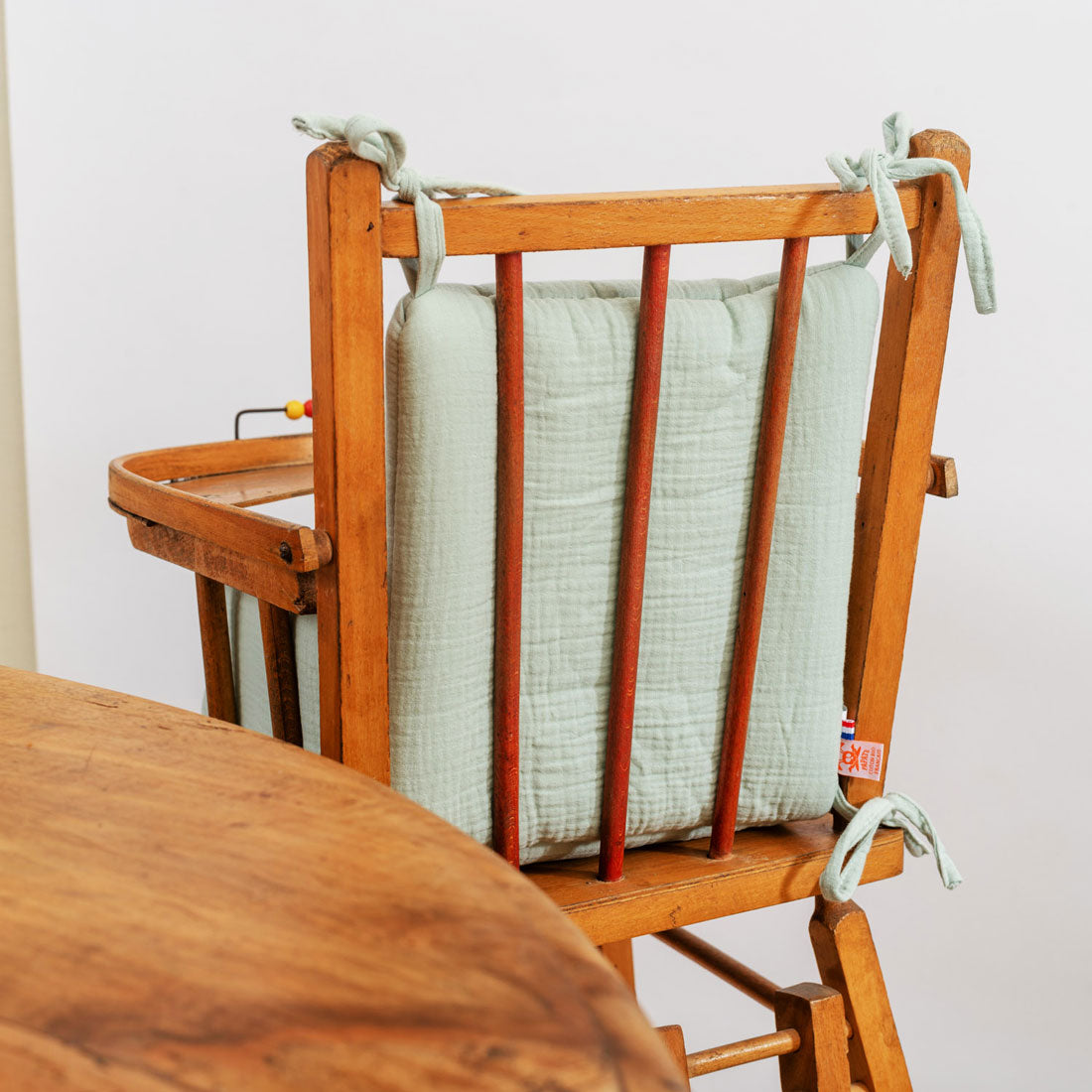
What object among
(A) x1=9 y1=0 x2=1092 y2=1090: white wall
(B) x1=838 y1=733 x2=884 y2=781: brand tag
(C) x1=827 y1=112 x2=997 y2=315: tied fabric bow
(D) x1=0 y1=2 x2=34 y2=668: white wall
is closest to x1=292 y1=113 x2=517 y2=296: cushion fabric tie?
(C) x1=827 y1=112 x2=997 y2=315: tied fabric bow

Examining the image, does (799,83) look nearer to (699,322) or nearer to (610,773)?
(699,322)

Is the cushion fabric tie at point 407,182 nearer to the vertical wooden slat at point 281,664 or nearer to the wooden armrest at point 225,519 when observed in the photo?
the wooden armrest at point 225,519

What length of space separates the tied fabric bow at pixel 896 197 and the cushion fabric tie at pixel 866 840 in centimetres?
37

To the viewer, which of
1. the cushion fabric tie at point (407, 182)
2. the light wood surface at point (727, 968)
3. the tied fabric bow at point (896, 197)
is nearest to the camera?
the cushion fabric tie at point (407, 182)

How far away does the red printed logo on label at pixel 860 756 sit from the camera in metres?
0.95

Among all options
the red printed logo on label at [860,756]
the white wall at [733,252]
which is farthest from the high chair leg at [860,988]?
the white wall at [733,252]

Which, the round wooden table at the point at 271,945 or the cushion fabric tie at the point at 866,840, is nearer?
the round wooden table at the point at 271,945

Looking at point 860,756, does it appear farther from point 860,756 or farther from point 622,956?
point 622,956

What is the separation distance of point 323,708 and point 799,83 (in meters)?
1.22

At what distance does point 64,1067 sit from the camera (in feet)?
0.96

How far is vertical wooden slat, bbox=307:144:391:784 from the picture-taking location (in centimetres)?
70

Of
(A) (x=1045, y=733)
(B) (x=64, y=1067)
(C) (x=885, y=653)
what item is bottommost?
(A) (x=1045, y=733)

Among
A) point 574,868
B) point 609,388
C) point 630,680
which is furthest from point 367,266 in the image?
point 574,868

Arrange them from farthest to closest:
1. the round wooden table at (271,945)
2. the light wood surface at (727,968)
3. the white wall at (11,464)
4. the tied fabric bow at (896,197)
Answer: the white wall at (11,464), the light wood surface at (727,968), the tied fabric bow at (896,197), the round wooden table at (271,945)
